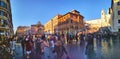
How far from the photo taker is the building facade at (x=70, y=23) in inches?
140

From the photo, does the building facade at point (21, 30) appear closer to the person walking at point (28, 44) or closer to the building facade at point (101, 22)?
the person walking at point (28, 44)

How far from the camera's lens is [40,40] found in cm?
422

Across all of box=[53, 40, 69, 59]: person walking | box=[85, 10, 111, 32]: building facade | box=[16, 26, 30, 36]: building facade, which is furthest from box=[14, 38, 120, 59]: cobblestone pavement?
box=[16, 26, 30, 36]: building facade

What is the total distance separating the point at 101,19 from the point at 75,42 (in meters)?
0.55

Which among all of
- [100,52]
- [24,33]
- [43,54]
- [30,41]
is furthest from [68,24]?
[100,52]

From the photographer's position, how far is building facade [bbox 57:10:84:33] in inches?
140

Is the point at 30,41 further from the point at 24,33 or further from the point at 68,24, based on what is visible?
the point at 68,24

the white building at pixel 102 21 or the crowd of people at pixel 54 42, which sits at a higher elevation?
the white building at pixel 102 21

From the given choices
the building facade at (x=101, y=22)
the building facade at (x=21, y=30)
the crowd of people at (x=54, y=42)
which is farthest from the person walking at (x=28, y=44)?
the building facade at (x=101, y=22)

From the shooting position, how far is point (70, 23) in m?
3.59

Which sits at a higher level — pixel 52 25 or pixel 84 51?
pixel 52 25

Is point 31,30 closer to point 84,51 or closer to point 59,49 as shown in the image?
point 59,49

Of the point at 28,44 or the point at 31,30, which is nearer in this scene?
the point at 31,30

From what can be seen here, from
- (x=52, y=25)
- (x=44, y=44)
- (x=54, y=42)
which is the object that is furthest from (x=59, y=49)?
(x=52, y=25)
